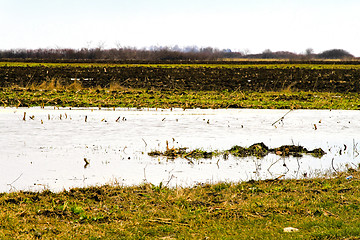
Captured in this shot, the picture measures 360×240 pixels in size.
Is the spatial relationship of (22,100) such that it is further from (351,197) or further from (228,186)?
(351,197)

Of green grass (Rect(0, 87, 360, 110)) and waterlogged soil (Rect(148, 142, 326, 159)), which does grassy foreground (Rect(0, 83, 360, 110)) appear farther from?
waterlogged soil (Rect(148, 142, 326, 159))

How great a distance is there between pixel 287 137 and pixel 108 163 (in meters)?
8.12

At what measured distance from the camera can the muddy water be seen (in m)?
12.6

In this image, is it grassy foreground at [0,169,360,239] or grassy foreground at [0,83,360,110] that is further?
grassy foreground at [0,83,360,110]

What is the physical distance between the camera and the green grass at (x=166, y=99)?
30.9 meters

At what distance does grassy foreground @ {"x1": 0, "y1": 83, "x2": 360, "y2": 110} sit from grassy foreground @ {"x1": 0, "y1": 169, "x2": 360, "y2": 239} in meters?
19.5

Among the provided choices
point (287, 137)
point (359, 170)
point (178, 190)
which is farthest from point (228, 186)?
point (287, 137)

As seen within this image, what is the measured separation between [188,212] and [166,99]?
24.5m

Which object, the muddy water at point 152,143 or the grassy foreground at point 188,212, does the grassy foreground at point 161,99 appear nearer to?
the muddy water at point 152,143

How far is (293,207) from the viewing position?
9.53m

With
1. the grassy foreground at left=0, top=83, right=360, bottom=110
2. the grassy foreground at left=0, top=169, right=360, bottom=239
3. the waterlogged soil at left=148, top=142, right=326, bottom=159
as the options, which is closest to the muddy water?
the waterlogged soil at left=148, top=142, right=326, bottom=159

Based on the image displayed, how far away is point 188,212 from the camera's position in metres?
9.31

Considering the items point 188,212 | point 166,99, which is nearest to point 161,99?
point 166,99

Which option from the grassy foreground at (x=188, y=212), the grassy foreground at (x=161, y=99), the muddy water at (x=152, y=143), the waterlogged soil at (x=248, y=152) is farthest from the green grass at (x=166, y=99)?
the grassy foreground at (x=188, y=212)
